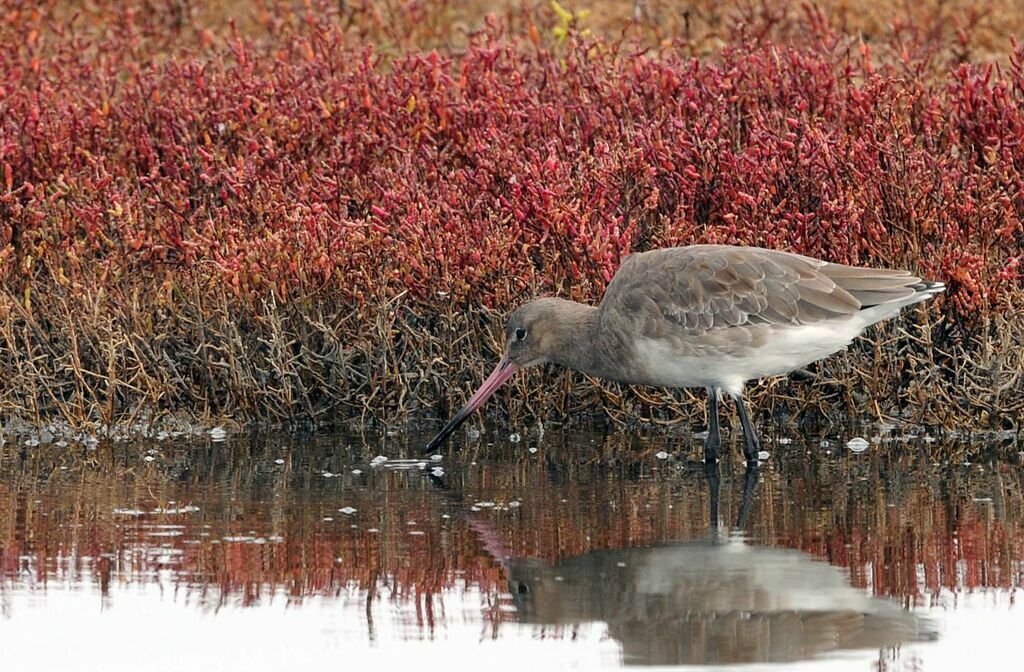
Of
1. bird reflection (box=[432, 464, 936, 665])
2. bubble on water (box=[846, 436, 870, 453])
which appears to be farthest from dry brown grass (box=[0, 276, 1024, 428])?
bird reflection (box=[432, 464, 936, 665])

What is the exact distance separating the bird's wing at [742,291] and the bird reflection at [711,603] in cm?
157

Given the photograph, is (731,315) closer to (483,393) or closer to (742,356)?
(742,356)

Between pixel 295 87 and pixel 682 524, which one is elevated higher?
pixel 295 87

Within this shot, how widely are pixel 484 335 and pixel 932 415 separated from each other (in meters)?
2.32

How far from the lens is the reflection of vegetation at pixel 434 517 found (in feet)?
22.2

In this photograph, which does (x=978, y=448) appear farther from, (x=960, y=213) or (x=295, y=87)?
(x=295, y=87)

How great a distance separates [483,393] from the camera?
9.07m

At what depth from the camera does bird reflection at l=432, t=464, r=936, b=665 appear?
5910 mm

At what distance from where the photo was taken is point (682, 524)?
7551 millimetres

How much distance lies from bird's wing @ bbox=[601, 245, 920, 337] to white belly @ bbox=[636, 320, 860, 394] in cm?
5

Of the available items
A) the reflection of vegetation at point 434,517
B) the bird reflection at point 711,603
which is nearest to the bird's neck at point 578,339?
the reflection of vegetation at point 434,517

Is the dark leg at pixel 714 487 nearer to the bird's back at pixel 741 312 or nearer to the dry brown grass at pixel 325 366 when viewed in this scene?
the bird's back at pixel 741 312

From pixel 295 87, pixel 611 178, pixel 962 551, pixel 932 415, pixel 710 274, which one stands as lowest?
pixel 962 551

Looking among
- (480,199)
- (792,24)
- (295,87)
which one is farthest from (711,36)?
(480,199)
